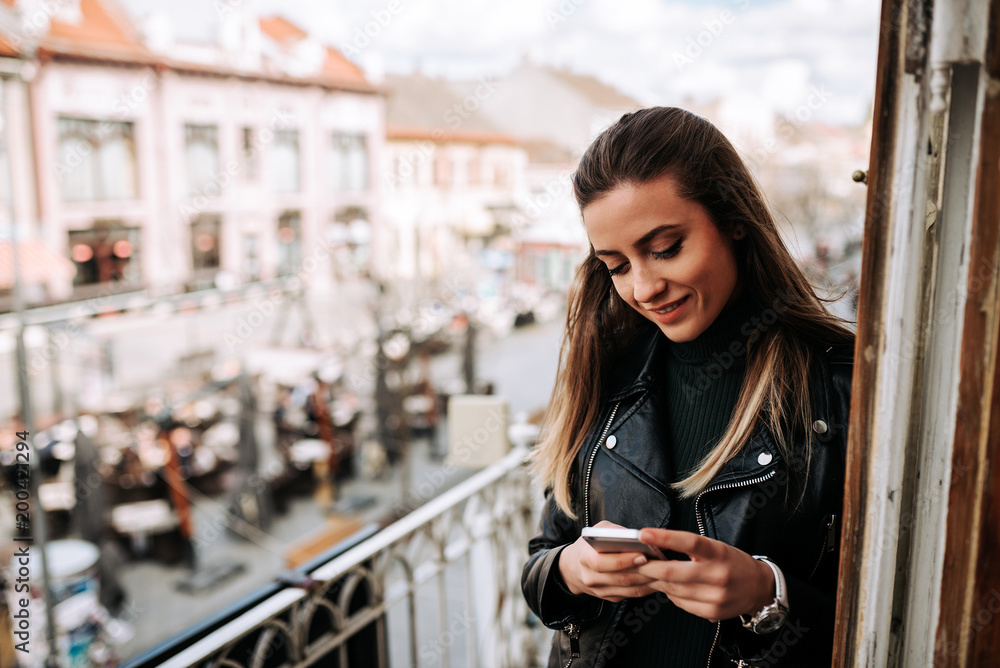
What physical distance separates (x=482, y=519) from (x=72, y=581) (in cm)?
398

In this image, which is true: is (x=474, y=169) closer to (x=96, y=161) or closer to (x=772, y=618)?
(x=96, y=161)

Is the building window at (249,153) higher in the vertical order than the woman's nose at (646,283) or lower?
higher

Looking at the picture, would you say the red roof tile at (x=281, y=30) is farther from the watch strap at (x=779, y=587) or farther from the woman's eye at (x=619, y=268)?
the watch strap at (x=779, y=587)

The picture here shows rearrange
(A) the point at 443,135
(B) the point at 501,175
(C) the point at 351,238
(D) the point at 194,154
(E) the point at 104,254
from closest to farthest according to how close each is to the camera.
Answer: (E) the point at 104,254 < (D) the point at 194,154 < (C) the point at 351,238 < (A) the point at 443,135 < (B) the point at 501,175

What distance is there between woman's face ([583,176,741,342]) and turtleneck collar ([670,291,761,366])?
4cm

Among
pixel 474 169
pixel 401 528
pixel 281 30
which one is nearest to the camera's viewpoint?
pixel 401 528

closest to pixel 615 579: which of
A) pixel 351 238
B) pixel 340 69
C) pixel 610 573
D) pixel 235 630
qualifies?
pixel 610 573

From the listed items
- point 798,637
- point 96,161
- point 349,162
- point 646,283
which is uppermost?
point 349,162

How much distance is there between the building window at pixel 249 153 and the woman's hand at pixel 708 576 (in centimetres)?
1800

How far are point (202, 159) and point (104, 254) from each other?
3.17 m

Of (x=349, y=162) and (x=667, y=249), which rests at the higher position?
(x=349, y=162)

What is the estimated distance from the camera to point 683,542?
2.17ft

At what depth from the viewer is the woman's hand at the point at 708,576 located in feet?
2.19

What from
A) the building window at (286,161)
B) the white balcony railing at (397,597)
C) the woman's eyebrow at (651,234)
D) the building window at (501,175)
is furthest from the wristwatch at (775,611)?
the building window at (501,175)
